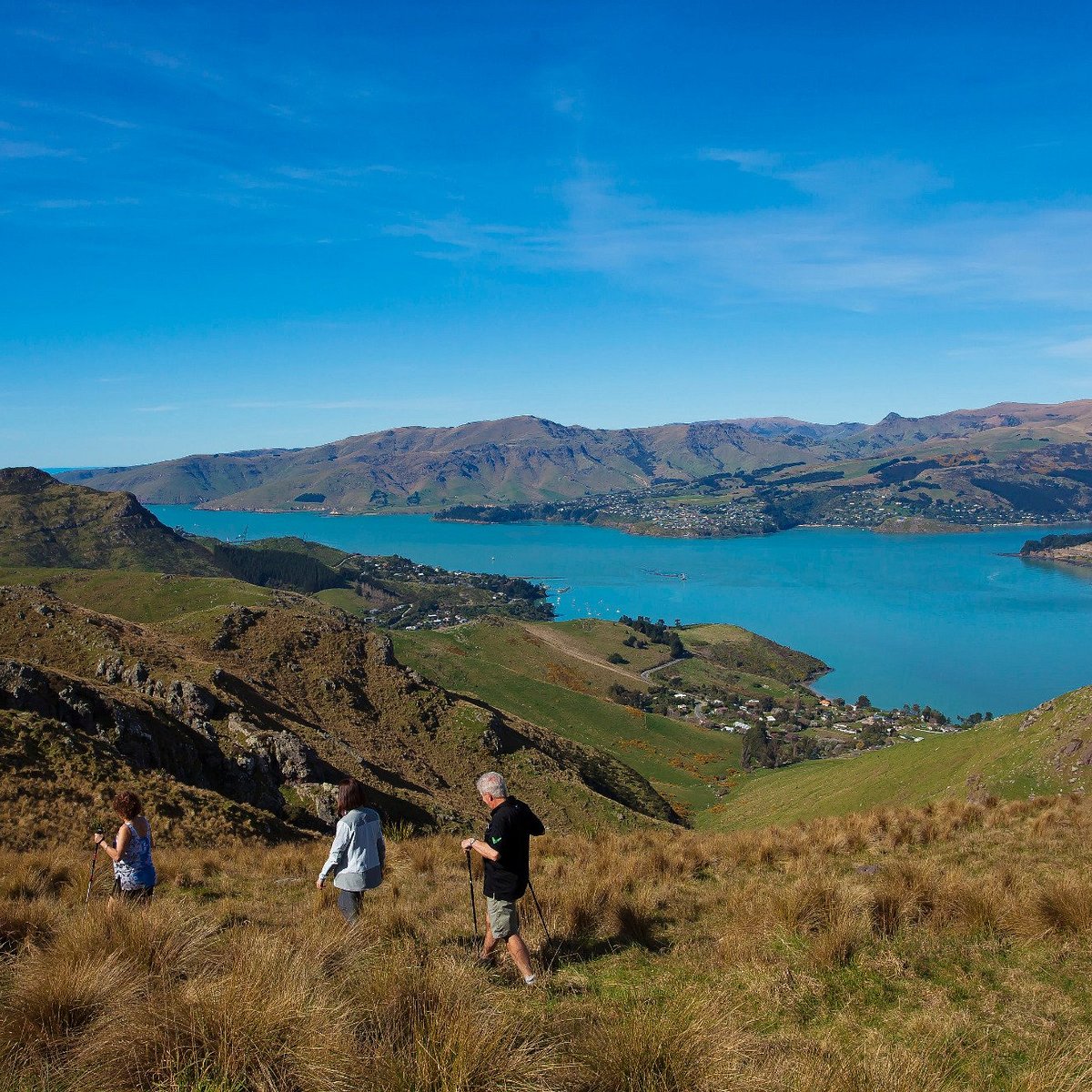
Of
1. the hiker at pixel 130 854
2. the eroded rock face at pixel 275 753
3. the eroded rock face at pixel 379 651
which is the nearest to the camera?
the hiker at pixel 130 854

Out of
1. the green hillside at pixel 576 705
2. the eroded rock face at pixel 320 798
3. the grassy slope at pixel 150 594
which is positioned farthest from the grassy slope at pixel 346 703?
the grassy slope at pixel 150 594

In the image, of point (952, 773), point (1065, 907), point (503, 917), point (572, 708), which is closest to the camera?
point (503, 917)

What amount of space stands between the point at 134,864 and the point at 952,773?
119 feet

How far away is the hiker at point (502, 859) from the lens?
630cm

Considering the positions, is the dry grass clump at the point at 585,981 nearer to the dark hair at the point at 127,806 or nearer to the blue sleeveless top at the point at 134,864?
the blue sleeveless top at the point at 134,864

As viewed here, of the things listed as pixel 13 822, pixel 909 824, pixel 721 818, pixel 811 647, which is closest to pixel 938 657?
pixel 811 647

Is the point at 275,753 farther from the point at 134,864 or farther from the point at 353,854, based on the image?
the point at 353,854

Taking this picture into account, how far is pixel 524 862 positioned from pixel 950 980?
404 cm

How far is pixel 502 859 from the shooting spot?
638cm

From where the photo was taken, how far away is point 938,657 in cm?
14000

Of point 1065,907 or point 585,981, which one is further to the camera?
point 1065,907

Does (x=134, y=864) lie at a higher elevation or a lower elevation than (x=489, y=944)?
higher

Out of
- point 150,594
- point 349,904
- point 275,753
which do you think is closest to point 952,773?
point 275,753

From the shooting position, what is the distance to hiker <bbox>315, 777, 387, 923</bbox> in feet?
23.7
